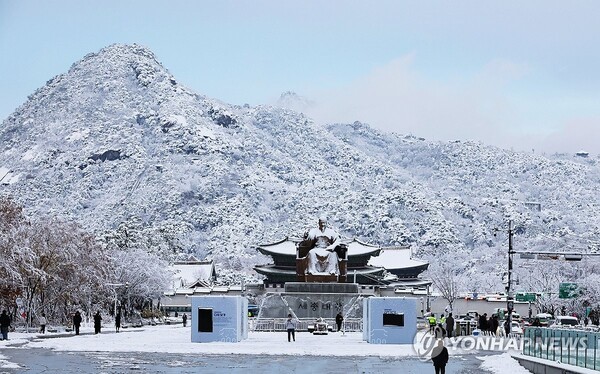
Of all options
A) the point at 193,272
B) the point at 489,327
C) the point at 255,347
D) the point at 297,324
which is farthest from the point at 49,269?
the point at 193,272

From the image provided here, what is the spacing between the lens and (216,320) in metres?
48.2

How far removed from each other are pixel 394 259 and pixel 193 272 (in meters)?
27.7

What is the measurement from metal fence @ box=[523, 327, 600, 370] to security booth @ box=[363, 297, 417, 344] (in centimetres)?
1606

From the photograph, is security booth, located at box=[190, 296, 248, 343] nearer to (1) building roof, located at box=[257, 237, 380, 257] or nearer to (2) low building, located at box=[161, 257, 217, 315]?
(1) building roof, located at box=[257, 237, 380, 257]

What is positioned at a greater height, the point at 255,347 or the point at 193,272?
the point at 193,272

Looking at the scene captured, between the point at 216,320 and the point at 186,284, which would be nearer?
the point at 216,320

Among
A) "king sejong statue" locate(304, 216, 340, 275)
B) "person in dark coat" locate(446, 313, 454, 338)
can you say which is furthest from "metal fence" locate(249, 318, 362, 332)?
"person in dark coat" locate(446, 313, 454, 338)

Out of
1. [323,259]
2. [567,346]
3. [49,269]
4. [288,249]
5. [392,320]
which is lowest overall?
[392,320]

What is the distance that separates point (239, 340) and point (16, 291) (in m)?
14.8

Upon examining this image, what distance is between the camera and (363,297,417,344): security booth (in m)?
49.4

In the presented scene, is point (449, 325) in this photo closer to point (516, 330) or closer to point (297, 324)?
point (516, 330)

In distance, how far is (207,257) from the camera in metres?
175

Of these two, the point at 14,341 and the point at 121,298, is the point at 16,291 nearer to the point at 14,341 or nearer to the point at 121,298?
the point at 14,341

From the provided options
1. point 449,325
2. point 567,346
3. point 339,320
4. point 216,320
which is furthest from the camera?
point 339,320
